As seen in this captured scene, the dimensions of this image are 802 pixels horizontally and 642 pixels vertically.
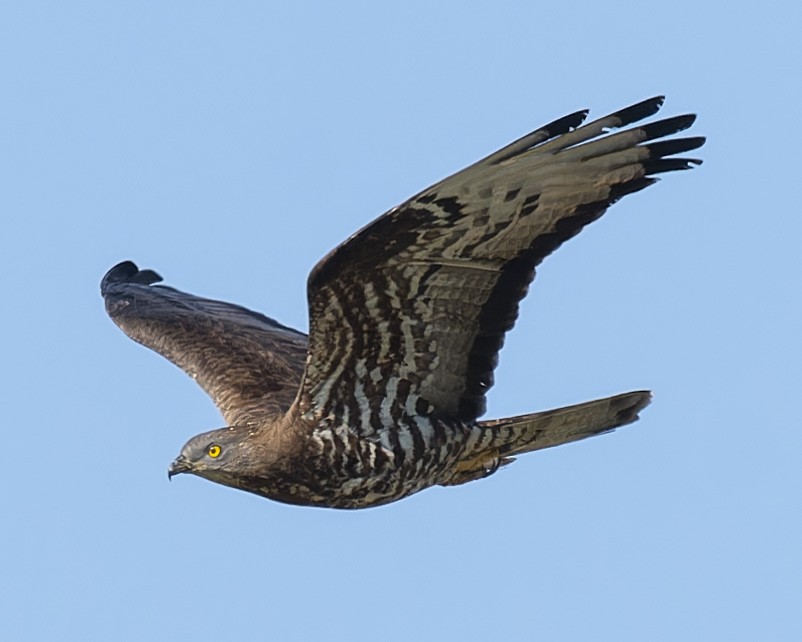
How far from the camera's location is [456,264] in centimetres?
1027

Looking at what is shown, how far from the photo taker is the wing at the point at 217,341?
12.5 m

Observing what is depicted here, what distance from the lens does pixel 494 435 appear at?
1154 centimetres

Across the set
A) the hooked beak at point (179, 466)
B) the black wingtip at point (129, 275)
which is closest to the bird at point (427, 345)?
the hooked beak at point (179, 466)

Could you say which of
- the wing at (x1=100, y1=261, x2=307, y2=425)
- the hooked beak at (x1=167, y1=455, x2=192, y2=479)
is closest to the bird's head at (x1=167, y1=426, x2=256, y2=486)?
the hooked beak at (x1=167, y1=455, x2=192, y2=479)

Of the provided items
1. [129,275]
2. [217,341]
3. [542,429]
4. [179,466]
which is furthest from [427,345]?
[129,275]

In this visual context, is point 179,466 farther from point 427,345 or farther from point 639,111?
point 639,111

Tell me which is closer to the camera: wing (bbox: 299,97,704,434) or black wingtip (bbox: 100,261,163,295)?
wing (bbox: 299,97,704,434)

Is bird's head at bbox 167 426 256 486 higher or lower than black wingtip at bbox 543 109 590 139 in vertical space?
lower

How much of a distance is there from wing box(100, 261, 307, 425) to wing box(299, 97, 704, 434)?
3.69 feet

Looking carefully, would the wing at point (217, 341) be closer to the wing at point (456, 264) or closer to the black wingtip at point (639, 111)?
the wing at point (456, 264)

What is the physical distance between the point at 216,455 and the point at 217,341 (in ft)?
8.65

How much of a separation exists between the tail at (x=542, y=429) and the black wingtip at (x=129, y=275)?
4.70 metres

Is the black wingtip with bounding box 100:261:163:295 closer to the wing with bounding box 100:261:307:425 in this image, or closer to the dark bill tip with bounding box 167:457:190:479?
the wing with bounding box 100:261:307:425

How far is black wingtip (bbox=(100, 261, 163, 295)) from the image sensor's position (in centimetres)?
1555
